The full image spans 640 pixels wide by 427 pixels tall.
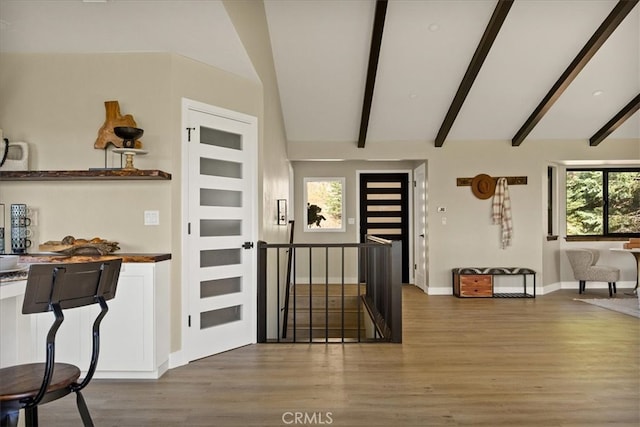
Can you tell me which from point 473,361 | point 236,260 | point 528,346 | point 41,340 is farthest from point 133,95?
point 528,346

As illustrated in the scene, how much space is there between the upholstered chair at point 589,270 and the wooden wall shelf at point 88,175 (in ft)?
22.0

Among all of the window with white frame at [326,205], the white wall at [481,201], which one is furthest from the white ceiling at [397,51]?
the window with white frame at [326,205]

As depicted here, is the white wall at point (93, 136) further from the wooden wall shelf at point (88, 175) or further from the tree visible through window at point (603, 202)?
the tree visible through window at point (603, 202)

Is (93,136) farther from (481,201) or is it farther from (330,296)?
(481,201)

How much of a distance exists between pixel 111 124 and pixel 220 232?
1272mm

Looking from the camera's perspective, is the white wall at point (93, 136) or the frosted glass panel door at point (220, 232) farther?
the frosted glass panel door at point (220, 232)

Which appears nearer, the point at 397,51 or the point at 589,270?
the point at 397,51

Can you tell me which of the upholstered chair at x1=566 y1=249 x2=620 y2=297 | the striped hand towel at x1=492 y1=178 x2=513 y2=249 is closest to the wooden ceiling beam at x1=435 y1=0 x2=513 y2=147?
the striped hand towel at x1=492 y1=178 x2=513 y2=249

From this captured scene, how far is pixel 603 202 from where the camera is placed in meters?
8.09

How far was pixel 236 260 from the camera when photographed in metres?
4.23

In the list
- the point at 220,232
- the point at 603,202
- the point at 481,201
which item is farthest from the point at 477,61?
the point at 603,202

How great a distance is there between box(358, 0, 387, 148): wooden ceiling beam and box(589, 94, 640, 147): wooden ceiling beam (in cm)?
365

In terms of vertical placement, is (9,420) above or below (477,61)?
below

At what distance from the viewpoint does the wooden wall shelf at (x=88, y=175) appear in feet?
11.1
